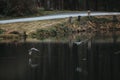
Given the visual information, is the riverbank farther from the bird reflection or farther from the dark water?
the bird reflection

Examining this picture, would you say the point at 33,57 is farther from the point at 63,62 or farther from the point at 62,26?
the point at 62,26

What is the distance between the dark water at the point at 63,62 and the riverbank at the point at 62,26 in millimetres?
10370

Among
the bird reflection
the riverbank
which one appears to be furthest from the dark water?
the riverbank

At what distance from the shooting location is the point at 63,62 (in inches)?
1390

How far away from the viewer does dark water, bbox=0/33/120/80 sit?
29.1 m

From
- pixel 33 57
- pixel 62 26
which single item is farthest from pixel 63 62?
pixel 62 26

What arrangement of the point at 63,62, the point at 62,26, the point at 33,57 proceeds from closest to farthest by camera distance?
the point at 63,62 < the point at 33,57 < the point at 62,26

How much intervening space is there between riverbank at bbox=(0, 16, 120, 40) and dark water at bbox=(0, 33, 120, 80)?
1037cm

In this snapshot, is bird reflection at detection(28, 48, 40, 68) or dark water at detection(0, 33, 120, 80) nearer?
dark water at detection(0, 33, 120, 80)

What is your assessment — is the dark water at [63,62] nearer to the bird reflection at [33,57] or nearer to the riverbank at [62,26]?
the bird reflection at [33,57]

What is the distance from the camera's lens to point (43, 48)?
4688 centimetres

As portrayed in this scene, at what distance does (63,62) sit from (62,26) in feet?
95.0

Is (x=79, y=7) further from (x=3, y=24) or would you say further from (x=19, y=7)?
(x=3, y=24)

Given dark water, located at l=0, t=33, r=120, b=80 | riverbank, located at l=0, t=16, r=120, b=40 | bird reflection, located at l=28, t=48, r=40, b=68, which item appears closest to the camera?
dark water, located at l=0, t=33, r=120, b=80
